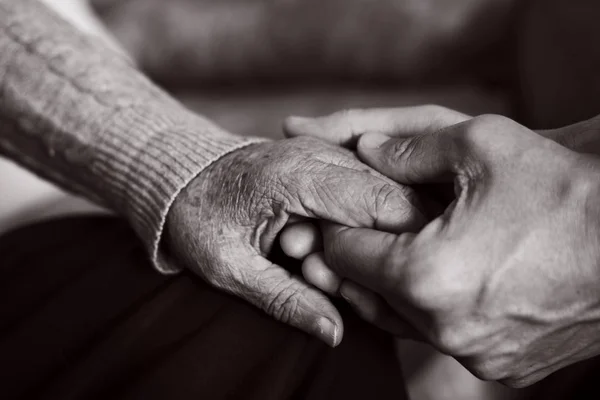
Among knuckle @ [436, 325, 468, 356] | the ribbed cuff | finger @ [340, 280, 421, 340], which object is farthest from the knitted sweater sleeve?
knuckle @ [436, 325, 468, 356]

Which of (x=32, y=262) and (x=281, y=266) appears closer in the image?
(x=281, y=266)

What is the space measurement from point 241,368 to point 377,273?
0.18 metres

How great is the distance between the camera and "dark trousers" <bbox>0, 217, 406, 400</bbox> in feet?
1.82

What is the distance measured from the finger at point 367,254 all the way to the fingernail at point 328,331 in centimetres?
5

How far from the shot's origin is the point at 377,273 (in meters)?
0.51

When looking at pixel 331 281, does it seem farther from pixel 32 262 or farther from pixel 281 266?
pixel 32 262

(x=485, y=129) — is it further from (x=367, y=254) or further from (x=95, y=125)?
(x=95, y=125)

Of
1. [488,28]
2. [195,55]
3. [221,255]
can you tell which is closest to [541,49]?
[488,28]

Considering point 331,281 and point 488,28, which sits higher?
point 488,28

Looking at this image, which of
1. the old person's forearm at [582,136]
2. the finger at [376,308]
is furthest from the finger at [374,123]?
the finger at [376,308]

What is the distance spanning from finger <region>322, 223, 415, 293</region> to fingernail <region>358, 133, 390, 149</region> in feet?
0.38

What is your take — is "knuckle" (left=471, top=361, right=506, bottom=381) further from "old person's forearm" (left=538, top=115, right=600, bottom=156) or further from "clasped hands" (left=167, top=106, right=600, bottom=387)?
"old person's forearm" (left=538, top=115, right=600, bottom=156)

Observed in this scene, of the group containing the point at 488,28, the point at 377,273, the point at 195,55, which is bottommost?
the point at 195,55

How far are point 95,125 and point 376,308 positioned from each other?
0.45 meters
